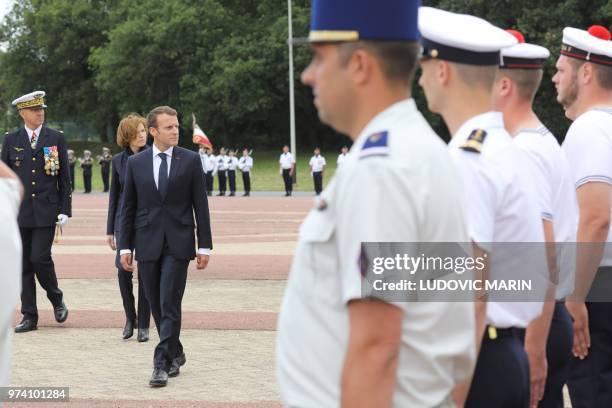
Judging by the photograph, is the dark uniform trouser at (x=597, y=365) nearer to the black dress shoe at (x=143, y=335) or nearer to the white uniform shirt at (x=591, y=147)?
the white uniform shirt at (x=591, y=147)

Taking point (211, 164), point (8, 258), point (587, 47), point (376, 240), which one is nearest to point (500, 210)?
point (376, 240)

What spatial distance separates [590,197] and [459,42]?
170cm

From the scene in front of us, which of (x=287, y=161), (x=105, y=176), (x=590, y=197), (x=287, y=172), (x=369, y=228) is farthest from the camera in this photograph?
(x=105, y=176)

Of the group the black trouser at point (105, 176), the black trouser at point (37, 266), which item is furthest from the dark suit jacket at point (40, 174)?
the black trouser at point (105, 176)

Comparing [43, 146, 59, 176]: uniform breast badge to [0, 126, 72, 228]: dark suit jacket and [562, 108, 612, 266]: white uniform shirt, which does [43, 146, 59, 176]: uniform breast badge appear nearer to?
[0, 126, 72, 228]: dark suit jacket

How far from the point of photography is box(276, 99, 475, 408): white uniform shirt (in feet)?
7.97

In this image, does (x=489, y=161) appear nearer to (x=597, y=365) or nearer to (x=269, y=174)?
(x=597, y=365)

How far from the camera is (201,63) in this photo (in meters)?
70.4

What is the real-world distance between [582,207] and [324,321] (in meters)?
2.65

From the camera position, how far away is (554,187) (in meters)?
→ 4.22

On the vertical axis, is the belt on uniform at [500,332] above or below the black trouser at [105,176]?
above

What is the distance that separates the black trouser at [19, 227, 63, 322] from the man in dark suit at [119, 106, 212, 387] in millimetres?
2214

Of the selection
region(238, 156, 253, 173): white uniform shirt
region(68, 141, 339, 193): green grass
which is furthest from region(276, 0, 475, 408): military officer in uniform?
region(68, 141, 339, 193): green grass

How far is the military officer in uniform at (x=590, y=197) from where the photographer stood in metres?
4.86
